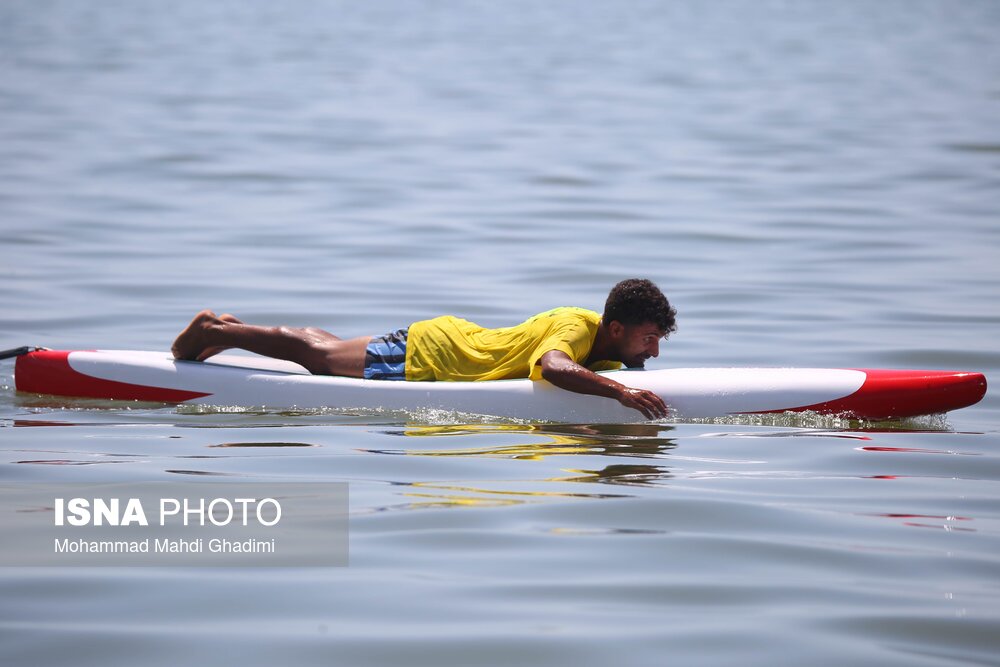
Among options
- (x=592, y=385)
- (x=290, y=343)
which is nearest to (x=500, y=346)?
(x=592, y=385)

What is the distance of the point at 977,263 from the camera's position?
13.9 m

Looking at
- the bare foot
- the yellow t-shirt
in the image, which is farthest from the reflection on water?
Answer: the bare foot

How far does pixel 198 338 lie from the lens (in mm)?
8266

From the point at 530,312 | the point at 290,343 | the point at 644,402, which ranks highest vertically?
the point at 530,312

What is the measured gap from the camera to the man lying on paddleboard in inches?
295

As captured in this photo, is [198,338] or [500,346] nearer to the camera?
[500,346]

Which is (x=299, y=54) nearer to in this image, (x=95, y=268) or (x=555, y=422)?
(x=95, y=268)

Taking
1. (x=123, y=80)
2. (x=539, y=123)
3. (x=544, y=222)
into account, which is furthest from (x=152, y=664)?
(x=123, y=80)

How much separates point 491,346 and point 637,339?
847 mm

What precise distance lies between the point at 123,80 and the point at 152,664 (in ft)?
96.0

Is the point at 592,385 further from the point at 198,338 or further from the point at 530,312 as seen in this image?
the point at 530,312

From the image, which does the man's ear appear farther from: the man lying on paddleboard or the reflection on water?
the reflection on water

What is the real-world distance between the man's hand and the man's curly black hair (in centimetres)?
39

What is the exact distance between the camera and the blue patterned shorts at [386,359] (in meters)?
8.03
